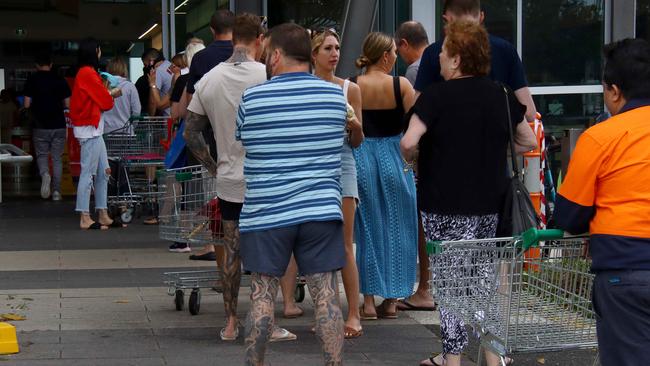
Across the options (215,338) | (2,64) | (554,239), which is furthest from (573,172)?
(2,64)

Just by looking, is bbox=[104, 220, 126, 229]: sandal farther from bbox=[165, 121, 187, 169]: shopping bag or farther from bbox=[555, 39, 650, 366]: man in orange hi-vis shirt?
bbox=[555, 39, 650, 366]: man in orange hi-vis shirt

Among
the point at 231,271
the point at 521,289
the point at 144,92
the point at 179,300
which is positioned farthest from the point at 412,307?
the point at 144,92

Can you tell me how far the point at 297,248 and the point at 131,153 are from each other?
8.69 m

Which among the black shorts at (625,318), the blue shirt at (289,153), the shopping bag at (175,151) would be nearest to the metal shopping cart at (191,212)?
the shopping bag at (175,151)

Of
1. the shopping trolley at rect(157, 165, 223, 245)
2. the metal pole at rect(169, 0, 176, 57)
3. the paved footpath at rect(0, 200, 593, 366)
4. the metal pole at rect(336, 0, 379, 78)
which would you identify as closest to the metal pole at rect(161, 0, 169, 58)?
the metal pole at rect(169, 0, 176, 57)

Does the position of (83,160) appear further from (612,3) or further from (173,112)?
(612,3)

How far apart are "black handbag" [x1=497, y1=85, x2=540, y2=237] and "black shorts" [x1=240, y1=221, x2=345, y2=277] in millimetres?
981

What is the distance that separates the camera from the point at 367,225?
788 cm

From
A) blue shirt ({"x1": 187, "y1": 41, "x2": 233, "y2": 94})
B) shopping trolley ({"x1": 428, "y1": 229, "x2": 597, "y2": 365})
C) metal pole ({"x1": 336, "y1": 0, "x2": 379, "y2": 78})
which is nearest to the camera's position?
shopping trolley ({"x1": 428, "y1": 229, "x2": 597, "y2": 365})

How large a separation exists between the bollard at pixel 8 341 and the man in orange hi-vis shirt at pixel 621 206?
382cm

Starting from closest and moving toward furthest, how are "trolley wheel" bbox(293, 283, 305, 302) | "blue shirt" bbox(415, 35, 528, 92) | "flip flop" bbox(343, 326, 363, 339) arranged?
1. "blue shirt" bbox(415, 35, 528, 92)
2. "flip flop" bbox(343, 326, 363, 339)
3. "trolley wheel" bbox(293, 283, 305, 302)

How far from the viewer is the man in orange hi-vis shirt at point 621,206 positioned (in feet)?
13.3

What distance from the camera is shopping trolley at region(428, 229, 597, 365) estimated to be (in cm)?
462

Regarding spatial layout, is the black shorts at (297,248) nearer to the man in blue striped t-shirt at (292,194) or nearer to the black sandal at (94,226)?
the man in blue striped t-shirt at (292,194)
